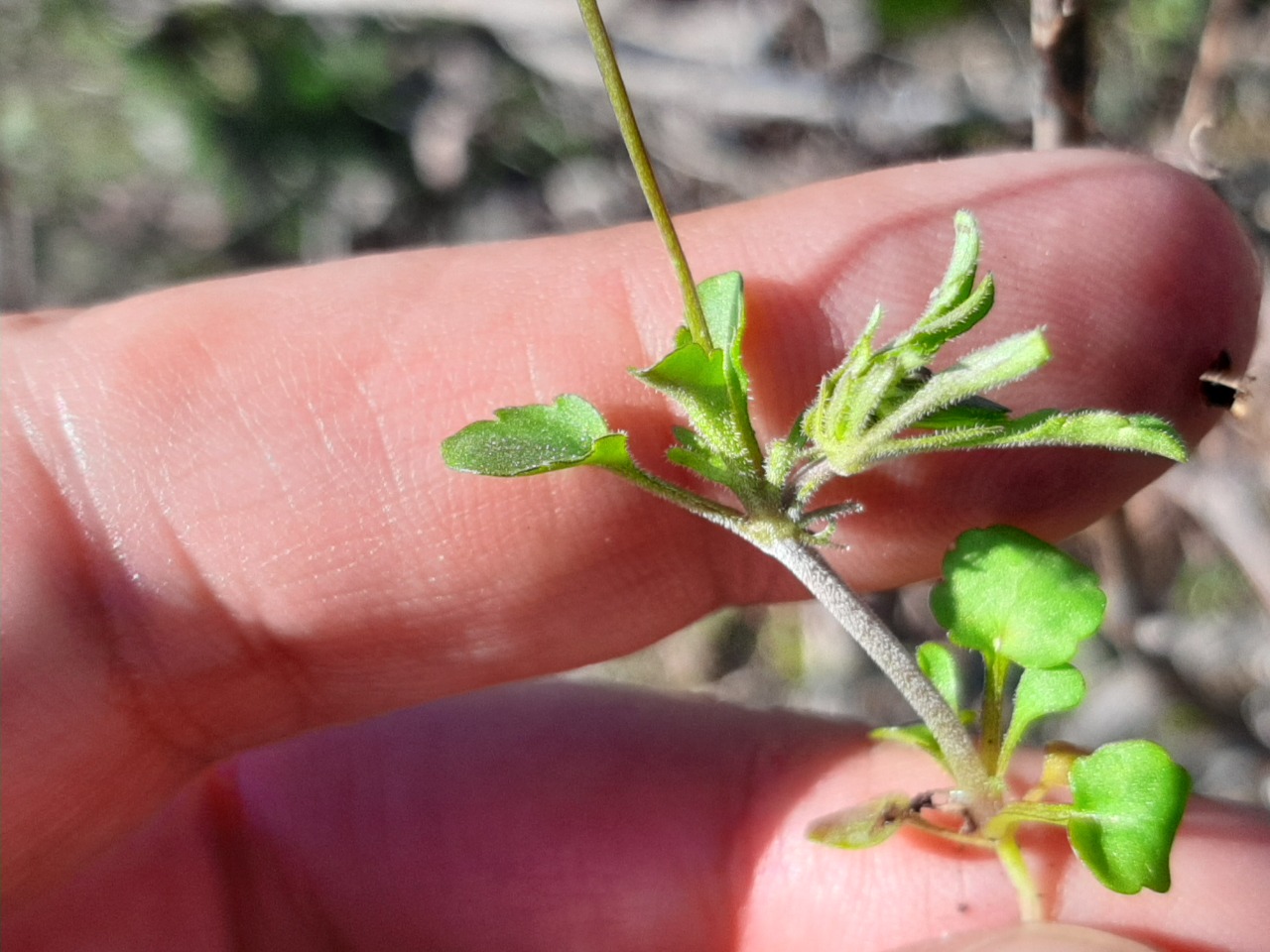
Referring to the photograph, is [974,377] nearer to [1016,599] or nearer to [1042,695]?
[1016,599]

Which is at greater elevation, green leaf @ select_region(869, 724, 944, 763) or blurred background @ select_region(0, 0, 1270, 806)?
blurred background @ select_region(0, 0, 1270, 806)

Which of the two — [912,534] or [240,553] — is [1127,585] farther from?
[240,553]

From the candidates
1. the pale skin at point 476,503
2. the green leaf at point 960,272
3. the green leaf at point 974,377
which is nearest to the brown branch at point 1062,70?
A: the pale skin at point 476,503

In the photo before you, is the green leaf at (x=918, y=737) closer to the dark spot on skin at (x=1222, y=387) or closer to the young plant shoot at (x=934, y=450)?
the young plant shoot at (x=934, y=450)

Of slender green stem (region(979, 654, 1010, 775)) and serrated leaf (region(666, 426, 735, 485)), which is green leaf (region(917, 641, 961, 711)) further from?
serrated leaf (region(666, 426, 735, 485))

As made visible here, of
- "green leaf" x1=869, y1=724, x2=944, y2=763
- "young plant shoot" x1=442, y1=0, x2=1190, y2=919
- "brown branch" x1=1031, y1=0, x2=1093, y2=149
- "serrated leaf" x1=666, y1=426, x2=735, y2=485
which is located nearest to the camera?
"young plant shoot" x1=442, y1=0, x2=1190, y2=919

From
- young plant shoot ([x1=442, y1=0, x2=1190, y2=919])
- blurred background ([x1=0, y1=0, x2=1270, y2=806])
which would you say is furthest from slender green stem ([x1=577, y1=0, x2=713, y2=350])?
blurred background ([x1=0, y1=0, x2=1270, y2=806])

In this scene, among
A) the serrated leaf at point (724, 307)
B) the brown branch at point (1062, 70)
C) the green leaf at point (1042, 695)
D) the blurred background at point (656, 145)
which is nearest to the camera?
the serrated leaf at point (724, 307)
